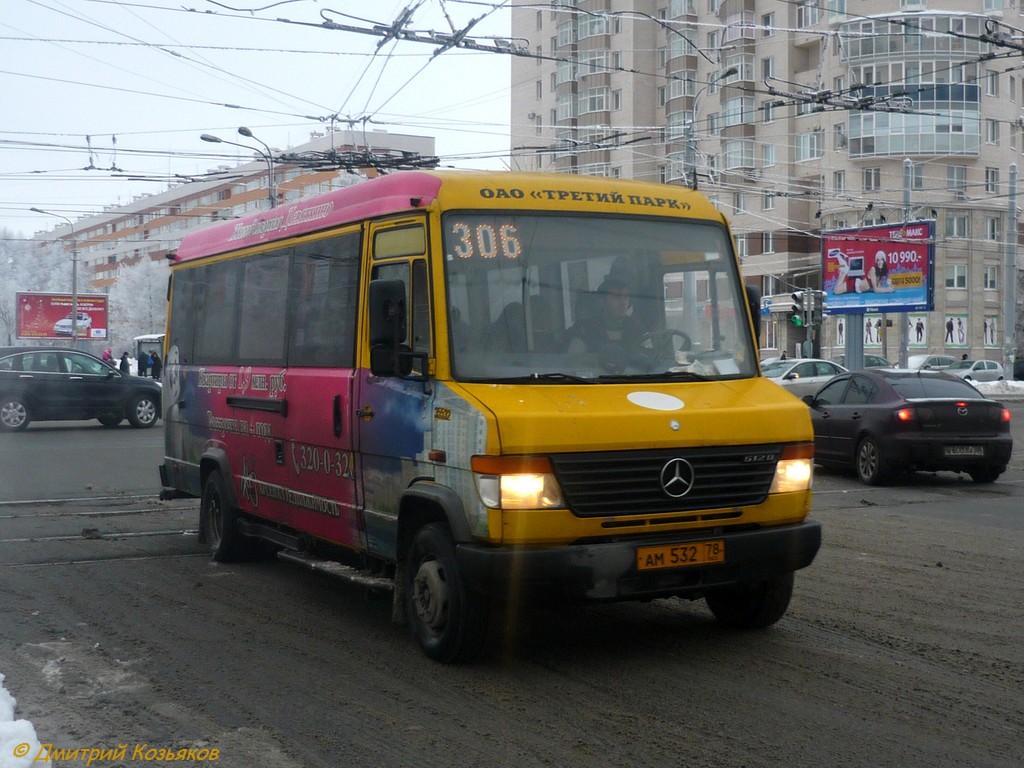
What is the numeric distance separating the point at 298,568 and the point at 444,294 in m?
4.11

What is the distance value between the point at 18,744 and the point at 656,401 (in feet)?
11.1

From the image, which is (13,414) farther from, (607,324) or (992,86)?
(992,86)

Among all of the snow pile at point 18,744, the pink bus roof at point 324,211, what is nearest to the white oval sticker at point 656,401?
the pink bus roof at point 324,211

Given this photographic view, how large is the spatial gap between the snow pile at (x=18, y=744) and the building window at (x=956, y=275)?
62533mm

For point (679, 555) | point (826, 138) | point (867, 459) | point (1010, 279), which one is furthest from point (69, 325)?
point (679, 555)

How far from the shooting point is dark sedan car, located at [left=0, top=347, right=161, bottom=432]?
26078 millimetres

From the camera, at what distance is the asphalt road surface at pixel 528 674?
16.6ft

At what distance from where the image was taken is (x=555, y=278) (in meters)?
6.73

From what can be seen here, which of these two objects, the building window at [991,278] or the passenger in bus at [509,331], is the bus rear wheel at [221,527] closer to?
the passenger in bus at [509,331]

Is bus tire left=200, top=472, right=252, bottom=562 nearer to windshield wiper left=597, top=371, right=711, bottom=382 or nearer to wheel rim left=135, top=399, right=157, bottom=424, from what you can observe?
windshield wiper left=597, top=371, right=711, bottom=382

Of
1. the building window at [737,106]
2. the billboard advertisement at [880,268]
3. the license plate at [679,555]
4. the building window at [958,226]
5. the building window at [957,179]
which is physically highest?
the building window at [737,106]

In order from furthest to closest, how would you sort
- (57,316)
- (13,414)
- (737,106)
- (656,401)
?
1. (57,316)
2. (737,106)
3. (13,414)
4. (656,401)

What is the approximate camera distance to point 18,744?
15.7 ft

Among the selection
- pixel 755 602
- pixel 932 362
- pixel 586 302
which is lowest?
pixel 755 602
